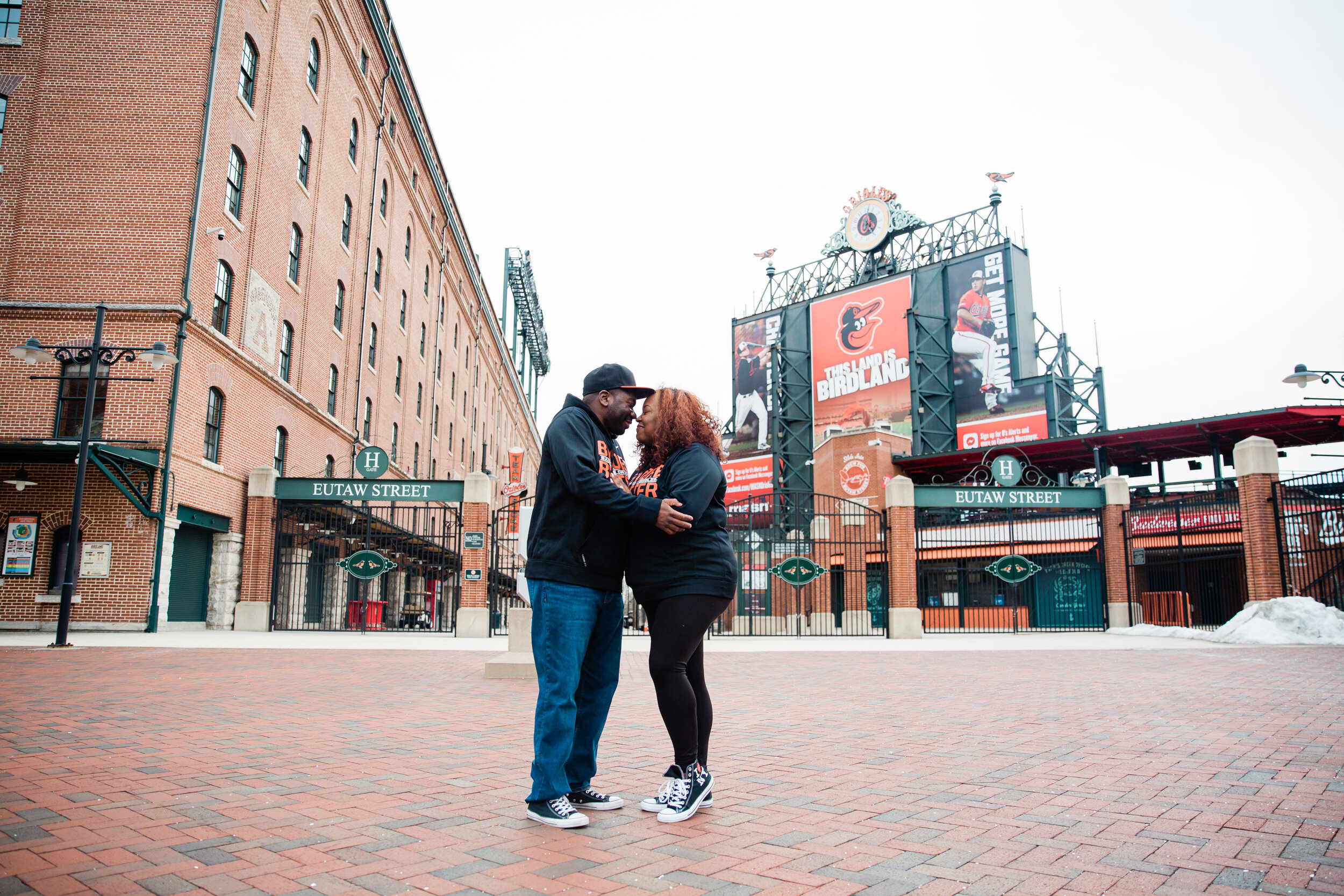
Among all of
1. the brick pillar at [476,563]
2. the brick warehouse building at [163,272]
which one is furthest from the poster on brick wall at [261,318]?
the brick pillar at [476,563]

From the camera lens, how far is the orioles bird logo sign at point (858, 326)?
42656 mm

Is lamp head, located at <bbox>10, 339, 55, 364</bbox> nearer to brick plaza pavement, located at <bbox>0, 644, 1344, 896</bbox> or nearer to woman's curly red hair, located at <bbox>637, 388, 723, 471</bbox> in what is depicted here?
brick plaza pavement, located at <bbox>0, 644, 1344, 896</bbox>

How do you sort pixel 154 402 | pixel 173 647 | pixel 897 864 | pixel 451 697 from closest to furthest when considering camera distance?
1. pixel 897 864
2. pixel 451 697
3. pixel 173 647
4. pixel 154 402

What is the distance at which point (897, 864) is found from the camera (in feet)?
9.16

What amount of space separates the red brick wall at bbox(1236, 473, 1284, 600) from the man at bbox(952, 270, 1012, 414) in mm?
21281

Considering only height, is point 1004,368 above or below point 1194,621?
above

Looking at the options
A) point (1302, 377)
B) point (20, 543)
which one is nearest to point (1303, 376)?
point (1302, 377)

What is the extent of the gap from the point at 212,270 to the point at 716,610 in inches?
714

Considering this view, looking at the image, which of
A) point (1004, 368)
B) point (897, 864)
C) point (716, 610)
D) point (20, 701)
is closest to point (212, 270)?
point (20, 701)

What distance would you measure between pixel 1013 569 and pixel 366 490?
15.0 m

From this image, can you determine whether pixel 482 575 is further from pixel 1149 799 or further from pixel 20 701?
pixel 1149 799

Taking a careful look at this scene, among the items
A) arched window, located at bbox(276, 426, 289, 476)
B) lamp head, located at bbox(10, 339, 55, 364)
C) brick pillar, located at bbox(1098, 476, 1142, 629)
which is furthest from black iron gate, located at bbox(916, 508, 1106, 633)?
lamp head, located at bbox(10, 339, 55, 364)

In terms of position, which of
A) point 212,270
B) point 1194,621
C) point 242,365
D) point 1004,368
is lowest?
point 1194,621

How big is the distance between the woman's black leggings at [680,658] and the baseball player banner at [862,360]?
127 feet
